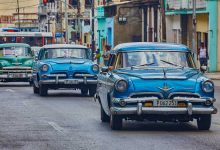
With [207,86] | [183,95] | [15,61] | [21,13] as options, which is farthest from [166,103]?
[21,13]

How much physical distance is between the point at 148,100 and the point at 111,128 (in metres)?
1.17

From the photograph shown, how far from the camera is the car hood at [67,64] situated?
1156 inches

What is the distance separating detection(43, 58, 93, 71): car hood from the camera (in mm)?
29359

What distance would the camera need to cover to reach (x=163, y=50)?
60.8 ft

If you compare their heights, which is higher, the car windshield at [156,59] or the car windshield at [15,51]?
the car windshield at [156,59]

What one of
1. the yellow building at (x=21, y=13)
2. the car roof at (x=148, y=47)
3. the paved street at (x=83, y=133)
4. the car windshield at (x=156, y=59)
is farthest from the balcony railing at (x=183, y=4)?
the yellow building at (x=21, y=13)

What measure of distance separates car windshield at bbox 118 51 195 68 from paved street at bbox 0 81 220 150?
1184 millimetres

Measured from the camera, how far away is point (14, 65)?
127 ft

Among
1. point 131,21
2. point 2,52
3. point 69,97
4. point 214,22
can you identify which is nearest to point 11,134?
point 69,97

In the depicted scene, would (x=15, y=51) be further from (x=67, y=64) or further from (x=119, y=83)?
(x=119, y=83)

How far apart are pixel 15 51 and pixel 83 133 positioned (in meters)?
22.6

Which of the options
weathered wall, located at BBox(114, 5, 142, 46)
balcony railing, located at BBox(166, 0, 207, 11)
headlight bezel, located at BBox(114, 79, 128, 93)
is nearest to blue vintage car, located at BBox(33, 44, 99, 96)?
headlight bezel, located at BBox(114, 79, 128, 93)

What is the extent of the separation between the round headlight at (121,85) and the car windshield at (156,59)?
1.26 m

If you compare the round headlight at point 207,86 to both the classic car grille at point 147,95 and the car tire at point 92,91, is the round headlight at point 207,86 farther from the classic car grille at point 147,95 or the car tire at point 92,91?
the car tire at point 92,91
